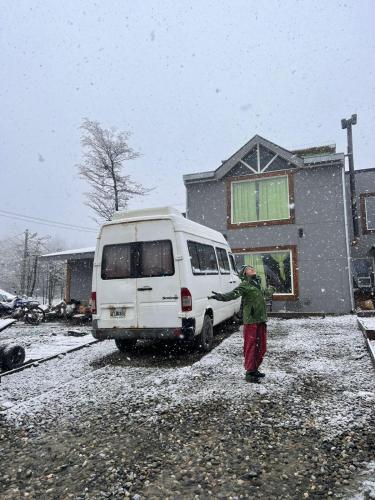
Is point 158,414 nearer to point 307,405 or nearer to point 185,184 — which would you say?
point 307,405

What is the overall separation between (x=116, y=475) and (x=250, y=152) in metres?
15.1

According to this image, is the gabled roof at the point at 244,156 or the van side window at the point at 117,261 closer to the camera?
the van side window at the point at 117,261

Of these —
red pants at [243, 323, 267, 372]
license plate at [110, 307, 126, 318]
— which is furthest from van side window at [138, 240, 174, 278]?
red pants at [243, 323, 267, 372]

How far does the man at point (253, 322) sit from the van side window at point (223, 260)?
11.7 ft

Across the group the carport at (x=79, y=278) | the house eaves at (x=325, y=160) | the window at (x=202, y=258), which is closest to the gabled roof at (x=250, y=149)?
the house eaves at (x=325, y=160)

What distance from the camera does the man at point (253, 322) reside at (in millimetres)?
5434

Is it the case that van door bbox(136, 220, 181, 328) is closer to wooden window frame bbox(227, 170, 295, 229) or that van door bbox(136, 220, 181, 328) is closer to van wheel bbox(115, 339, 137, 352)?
van wheel bbox(115, 339, 137, 352)

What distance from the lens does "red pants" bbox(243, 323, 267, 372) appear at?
5.43 metres

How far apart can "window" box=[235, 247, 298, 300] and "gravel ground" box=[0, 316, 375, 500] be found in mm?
8043

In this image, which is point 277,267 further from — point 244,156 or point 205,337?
point 205,337

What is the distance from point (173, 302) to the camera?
6.73m

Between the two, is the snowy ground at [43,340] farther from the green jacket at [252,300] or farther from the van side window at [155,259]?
the green jacket at [252,300]

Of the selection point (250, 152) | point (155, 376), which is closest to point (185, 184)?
point (250, 152)

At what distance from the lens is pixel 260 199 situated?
15859 millimetres
